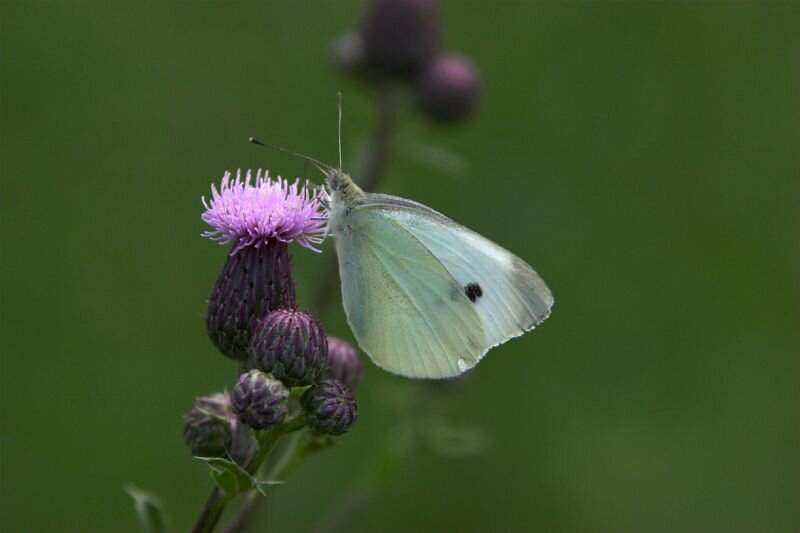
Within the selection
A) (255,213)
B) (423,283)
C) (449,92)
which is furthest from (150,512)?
(449,92)

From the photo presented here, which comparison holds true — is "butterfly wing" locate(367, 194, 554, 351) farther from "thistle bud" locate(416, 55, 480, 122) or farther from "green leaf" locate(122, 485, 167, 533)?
"thistle bud" locate(416, 55, 480, 122)

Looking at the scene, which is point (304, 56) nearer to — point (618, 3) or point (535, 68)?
point (535, 68)

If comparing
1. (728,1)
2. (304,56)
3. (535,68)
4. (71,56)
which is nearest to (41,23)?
(71,56)

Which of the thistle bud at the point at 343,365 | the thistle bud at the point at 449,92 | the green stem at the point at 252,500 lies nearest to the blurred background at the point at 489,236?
the thistle bud at the point at 449,92

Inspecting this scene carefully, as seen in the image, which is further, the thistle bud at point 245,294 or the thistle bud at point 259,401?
the thistle bud at point 245,294

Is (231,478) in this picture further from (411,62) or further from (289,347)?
(411,62)

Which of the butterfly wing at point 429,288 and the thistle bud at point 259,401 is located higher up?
the butterfly wing at point 429,288

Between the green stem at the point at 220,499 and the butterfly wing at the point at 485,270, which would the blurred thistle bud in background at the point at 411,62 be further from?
the green stem at the point at 220,499
